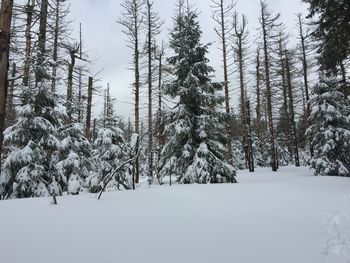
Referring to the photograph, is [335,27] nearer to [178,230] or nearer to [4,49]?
[178,230]

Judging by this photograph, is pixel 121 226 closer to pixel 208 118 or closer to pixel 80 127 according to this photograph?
pixel 208 118

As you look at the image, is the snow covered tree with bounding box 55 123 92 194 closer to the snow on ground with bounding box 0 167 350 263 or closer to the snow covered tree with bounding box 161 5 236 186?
the snow covered tree with bounding box 161 5 236 186

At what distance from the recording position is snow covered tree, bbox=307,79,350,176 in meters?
14.2

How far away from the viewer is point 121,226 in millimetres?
4422

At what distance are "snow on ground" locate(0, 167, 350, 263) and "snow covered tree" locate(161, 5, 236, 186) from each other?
4.63 meters

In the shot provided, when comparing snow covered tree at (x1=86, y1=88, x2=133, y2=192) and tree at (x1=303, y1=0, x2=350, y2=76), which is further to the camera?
snow covered tree at (x1=86, y1=88, x2=133, y2=192)

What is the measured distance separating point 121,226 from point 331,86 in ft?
50.4

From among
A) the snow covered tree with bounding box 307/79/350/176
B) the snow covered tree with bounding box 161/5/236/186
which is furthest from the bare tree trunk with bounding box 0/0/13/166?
the snow covered tree with bounding box 307/79/350/176

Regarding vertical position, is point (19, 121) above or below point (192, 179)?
above

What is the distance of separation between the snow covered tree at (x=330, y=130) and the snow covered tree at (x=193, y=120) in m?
6.20

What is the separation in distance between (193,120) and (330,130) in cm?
787

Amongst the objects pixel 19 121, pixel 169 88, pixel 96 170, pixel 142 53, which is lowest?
pixel 96 170

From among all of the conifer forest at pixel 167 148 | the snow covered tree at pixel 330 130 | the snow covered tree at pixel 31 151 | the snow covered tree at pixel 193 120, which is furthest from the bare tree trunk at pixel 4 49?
the snow covered tree at pixel 330 130

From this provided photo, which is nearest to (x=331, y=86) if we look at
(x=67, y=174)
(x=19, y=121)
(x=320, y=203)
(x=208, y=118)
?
(x=208, y=118)
